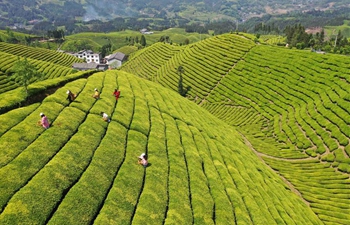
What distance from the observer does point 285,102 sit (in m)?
112

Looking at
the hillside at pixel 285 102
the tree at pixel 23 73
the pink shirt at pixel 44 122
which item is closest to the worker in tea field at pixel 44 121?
the pink shirt at pixel 44 122

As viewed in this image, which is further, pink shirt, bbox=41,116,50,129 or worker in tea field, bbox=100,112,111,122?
worker in tea field, bbox=100,112,111,122

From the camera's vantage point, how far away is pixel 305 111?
328 ft

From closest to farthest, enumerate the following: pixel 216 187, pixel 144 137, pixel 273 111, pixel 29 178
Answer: pixel 29 178, pixel 216 187, pixel 144 137, pixel 273 111

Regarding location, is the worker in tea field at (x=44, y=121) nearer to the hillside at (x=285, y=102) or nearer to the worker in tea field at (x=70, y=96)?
the worker in tea field at (x=70, y=96)

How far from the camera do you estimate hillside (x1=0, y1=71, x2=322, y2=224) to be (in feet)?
84.6

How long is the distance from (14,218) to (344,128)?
85036mm

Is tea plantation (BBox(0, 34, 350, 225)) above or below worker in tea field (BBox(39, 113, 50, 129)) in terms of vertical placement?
below

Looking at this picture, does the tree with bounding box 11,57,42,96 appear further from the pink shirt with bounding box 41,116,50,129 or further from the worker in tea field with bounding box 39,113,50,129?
the pink shirt with bounding box 41,116,50,129

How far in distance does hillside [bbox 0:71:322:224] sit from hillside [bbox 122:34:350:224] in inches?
729

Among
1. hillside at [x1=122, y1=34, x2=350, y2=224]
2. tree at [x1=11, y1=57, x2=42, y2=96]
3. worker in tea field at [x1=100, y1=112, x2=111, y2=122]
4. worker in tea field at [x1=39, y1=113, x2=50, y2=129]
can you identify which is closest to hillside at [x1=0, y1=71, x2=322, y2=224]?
worker in tea field at [x1=39, y1=113, x2=50, y2=129]

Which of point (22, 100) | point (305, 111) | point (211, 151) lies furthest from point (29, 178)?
point (305, 111)

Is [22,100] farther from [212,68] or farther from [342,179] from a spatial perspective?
[212,68]

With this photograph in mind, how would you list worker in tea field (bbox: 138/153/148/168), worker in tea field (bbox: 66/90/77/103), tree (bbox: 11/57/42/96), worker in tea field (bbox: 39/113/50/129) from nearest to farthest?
worker in tea field (bbox: 39/113/50/129) < worker in tea field (bbox: 138/153/148/168) < tree (bbox: 11/57/42/96) < worker in tea field (bbox: 66/90/77/103)
